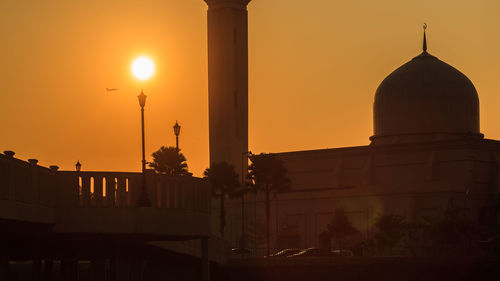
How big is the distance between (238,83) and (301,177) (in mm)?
13299

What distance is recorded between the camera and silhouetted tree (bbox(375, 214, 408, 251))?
109025 millimetres

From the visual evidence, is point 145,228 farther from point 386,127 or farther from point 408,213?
point 386,127

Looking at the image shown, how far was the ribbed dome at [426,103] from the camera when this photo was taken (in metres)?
144

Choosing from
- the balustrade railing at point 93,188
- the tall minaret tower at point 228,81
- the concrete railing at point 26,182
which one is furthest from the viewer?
the tall minaret tower at point 228,81

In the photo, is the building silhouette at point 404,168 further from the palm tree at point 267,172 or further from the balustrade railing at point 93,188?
the balustrade railing at point 93,188

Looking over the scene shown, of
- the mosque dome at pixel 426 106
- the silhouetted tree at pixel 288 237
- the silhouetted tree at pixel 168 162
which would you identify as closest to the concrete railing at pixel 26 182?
the silhouetted tree at pixel 168 162

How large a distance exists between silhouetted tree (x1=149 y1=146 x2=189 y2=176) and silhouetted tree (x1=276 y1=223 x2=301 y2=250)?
18.8 m

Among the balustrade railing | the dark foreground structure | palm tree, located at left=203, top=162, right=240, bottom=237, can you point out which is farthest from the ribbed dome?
the balustrade railing

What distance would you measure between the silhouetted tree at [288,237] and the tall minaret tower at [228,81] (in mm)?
8378

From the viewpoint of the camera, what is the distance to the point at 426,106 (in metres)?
144

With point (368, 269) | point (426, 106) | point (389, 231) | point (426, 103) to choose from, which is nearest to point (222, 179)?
point (389, 231)

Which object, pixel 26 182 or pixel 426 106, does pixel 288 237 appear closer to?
pixel 426 106

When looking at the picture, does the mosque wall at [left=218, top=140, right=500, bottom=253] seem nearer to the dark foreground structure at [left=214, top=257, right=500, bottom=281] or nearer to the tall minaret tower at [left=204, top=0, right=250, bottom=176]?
the tall minaret tower at [left=204, top=0, right=250, bottom=176]

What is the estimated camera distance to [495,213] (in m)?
124
